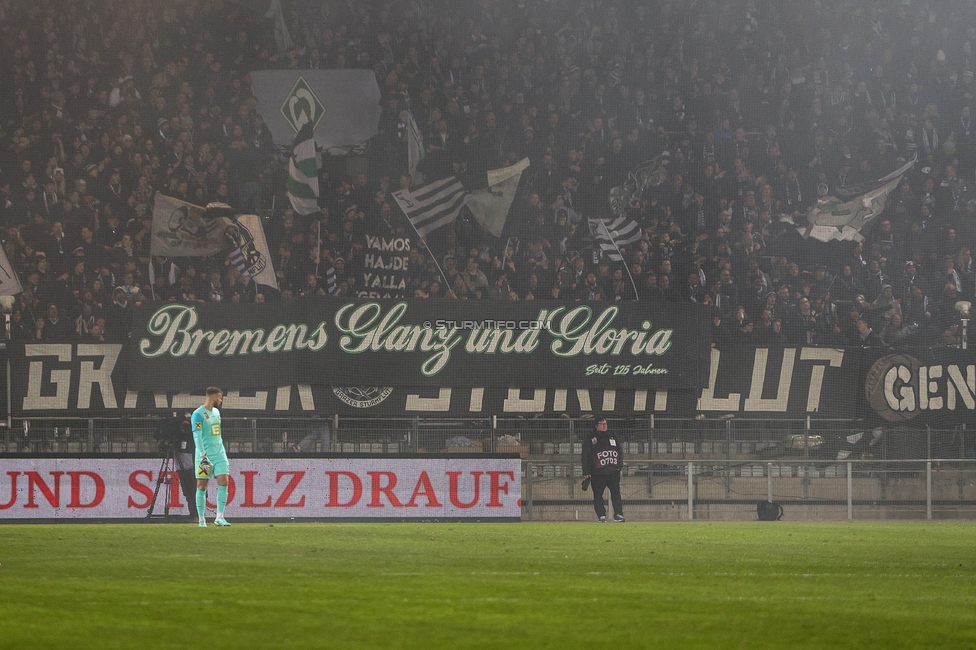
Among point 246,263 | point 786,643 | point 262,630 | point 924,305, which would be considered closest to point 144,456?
point 246,263

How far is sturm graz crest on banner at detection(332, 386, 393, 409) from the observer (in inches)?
821

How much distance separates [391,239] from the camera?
75.4 ft

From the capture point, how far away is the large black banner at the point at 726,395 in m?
20.6

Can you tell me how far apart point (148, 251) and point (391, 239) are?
177 inches

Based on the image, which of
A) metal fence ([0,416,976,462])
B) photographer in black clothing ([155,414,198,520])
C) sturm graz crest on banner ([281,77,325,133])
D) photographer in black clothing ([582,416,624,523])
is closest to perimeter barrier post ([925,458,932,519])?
metal fence ([0,416,976,462])

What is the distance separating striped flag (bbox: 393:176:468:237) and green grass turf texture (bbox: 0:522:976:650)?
11436mm

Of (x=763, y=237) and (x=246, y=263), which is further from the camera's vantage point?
(x=763, y=237)

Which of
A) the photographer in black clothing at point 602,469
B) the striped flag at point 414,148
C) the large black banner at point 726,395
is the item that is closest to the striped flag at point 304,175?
the striped flag at point 414,148

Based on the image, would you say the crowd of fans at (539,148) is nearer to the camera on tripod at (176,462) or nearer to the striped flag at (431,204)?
the striped flag at (431,204)

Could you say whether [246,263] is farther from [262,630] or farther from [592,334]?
[262,630]

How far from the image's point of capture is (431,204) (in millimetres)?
23531

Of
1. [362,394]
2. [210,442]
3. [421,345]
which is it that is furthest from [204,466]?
[421,345]

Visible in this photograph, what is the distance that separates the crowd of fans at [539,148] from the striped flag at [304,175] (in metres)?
0.26

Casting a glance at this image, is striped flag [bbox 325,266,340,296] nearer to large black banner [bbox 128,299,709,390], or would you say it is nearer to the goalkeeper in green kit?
large black banner [bbox 128,299,709,390]
